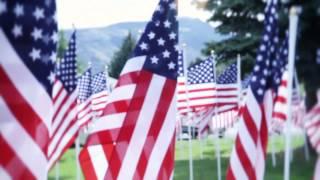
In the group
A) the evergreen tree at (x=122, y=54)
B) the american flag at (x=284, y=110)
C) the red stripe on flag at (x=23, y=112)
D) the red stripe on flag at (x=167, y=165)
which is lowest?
the evergreen tree at (x=122, y=54)

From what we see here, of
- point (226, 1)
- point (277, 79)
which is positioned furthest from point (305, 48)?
point (277, 79)

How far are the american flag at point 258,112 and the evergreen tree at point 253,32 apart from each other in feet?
43.2

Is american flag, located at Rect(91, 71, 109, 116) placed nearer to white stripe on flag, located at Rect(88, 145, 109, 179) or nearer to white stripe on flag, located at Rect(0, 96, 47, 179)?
white stripe on flag, located at Rect(88, 145, 109, 179)

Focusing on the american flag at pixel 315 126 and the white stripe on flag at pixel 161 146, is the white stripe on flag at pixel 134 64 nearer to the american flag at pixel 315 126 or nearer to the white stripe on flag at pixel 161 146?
the white stripe on flag at pixel 161 146

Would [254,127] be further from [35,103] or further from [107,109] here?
[35,103]

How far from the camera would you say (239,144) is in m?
6.45

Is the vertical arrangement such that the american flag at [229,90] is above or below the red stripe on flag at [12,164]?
below

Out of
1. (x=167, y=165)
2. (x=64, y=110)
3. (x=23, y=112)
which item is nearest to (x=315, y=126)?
(x=167, y=165)

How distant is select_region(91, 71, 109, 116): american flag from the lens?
50.3ft

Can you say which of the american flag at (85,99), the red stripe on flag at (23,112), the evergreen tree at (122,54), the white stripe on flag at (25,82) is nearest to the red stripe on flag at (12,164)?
the red stripe on flag at (23,112)

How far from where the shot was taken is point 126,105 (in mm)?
5996

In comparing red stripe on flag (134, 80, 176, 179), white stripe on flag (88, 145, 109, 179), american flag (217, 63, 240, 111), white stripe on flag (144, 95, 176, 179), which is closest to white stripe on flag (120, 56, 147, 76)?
red stripe on flag (134, 80, 176, 179)

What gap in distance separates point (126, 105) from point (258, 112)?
4.07ft

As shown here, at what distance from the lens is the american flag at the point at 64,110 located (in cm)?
927
